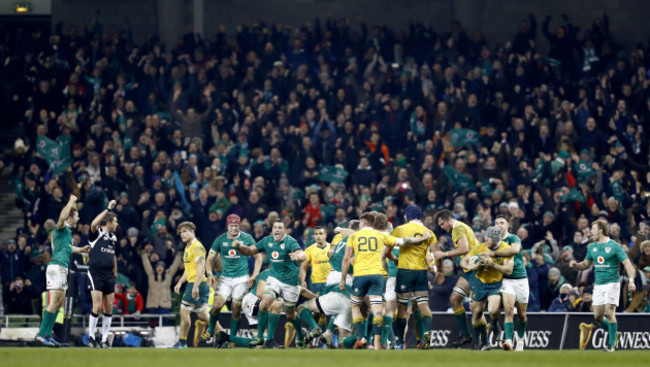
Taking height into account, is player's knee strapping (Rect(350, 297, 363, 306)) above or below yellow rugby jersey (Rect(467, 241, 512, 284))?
below

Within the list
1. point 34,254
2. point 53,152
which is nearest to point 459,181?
point 34,254

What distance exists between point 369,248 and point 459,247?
1.55 metres

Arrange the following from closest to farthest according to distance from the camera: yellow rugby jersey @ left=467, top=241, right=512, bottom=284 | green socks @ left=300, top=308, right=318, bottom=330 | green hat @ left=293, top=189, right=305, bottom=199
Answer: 1. yellow rugby jersey @ left=467, top=241, right=512, bottom=284
2. green socks @ left=300, top=308, right=318, bottom=330
3. green hat @ left=293, top=189, right=305, bottom=199

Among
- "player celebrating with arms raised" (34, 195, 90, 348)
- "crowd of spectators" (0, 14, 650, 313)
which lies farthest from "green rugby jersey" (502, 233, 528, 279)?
"player celebrating with arms raised" (34, 195, 90, 348)

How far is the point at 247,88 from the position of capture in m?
32.6

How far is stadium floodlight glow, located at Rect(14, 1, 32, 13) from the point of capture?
1435 inches

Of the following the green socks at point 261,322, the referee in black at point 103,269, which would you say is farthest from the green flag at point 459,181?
the referee in black at point 103,269

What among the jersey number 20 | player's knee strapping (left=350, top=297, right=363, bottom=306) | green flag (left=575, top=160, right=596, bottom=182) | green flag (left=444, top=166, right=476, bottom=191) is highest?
green flag (left=575, top=160, right=596, bottom=182)

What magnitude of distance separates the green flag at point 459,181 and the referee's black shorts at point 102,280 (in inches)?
412

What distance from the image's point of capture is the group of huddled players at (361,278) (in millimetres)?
19297

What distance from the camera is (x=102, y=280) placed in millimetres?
20797

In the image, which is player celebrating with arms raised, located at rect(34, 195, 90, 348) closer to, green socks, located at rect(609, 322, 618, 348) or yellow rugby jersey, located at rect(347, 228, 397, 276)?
yellow rugby jersey, located at rect(347, 228, 397, 276)

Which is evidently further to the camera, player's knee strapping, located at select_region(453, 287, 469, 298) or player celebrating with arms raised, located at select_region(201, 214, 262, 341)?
player celebrating with arms raised, located at select_region(201, 214, 262, 341)

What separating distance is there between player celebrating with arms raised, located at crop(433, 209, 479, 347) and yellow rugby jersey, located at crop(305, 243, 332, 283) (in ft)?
8.67
